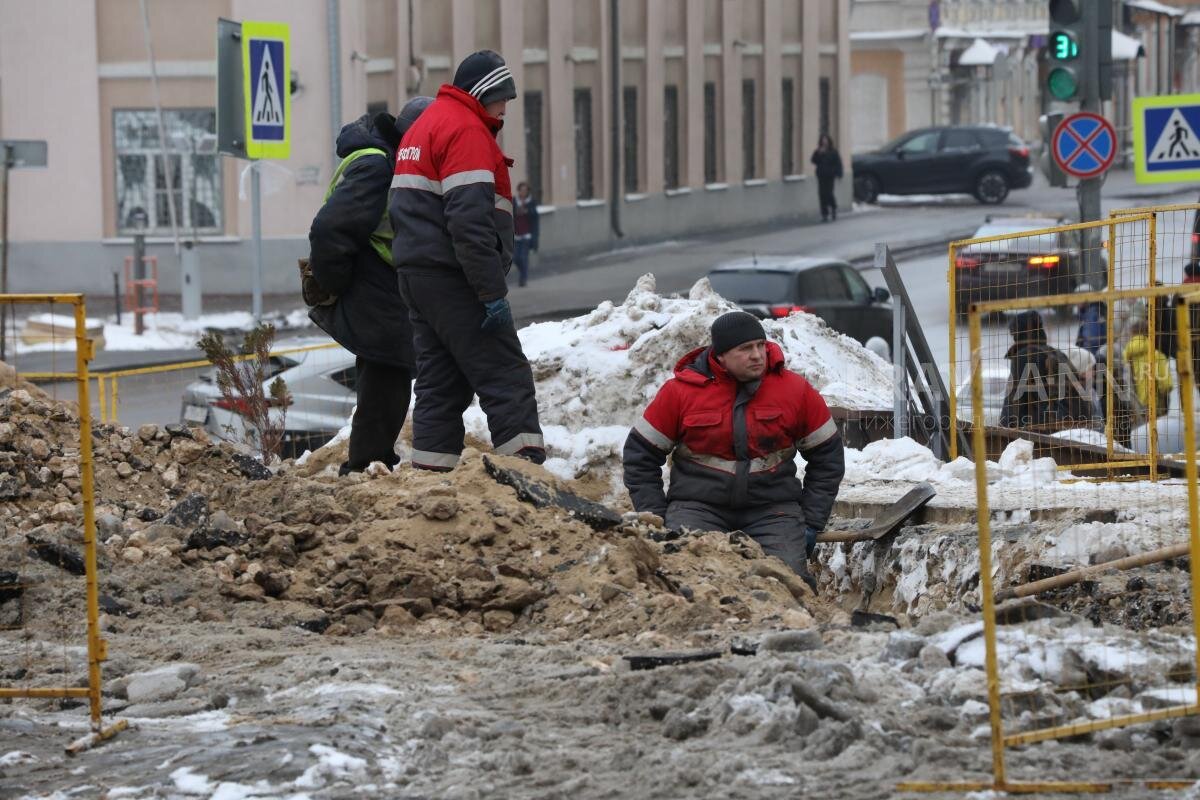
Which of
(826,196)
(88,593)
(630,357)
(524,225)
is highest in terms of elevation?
(826,196)

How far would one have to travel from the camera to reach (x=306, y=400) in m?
12.8

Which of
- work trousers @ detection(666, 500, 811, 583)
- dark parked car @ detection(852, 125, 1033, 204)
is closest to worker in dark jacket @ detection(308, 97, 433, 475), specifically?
work trousers @ detection(666, 500, 811, 583)

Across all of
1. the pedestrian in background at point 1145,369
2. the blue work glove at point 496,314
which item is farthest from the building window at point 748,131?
the blue work glove at point 496,314

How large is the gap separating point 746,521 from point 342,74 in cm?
1991

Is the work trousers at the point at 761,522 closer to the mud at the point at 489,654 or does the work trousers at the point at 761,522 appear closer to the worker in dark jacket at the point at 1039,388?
the mud at the point at 489,654

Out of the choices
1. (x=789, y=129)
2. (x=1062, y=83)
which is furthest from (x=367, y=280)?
(x=789, y=129)

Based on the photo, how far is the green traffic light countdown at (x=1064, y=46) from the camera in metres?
14.9

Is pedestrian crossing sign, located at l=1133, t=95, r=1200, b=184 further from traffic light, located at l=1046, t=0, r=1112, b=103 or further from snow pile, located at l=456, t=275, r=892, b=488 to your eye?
snow pile, located at l=456, t=275, r=892, b=488

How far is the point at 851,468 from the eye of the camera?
10039 millimetres

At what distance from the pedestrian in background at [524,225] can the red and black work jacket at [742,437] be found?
20515 millimetres

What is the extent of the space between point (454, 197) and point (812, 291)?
11728mm

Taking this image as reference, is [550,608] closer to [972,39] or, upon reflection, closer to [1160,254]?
[1160,254]

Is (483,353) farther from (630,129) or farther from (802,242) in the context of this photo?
(630,129)

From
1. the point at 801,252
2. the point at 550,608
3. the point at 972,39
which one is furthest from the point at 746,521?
the point at 972,39
